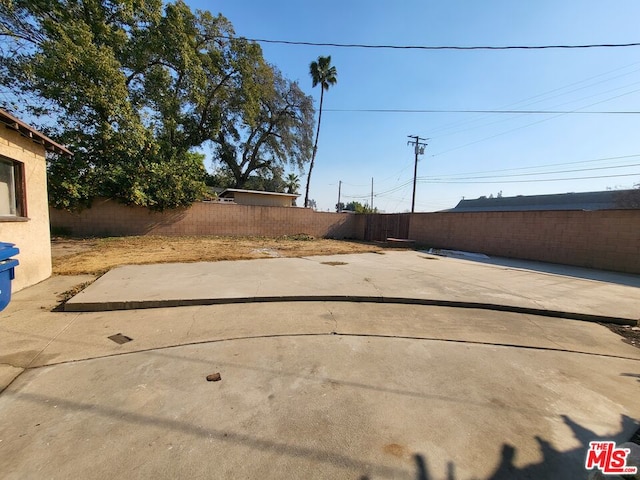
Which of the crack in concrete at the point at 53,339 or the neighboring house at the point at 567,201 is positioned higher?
the neighboring house at the point at 567,201

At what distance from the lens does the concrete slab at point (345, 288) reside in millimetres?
4712

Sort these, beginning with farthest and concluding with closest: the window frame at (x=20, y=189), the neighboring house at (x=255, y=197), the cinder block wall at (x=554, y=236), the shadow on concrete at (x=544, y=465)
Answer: the neighboring house at (x=255, y=197) < the cinder block wall at (x=554, y=236) < the window frame at (x=20, y=189) < the shadow on concrete at (x=544, y=465)

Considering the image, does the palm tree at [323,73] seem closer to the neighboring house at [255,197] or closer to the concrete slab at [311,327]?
the neighboring house at [255,197]

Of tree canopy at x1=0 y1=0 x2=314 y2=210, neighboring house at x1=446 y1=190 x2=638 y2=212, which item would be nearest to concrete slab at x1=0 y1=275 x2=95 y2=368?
tree canopy at x1=0 y1=0 x2=314 y2=210

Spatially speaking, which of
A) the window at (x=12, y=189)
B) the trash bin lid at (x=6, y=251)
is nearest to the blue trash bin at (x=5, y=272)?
the trash bin lid at (x=6, y=251)

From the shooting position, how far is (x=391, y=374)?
2.73m

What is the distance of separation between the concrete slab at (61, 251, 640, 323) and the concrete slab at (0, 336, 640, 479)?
175 cm

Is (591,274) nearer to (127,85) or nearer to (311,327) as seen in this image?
(311,327)

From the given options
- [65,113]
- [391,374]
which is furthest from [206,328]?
[65,113]

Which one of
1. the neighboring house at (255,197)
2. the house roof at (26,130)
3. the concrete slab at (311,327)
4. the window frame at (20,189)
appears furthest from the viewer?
the neighboring house at (255,197)

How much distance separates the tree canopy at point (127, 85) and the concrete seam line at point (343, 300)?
9615mm

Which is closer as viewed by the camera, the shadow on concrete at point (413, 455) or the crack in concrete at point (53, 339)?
the shadow on concrete at point (413, 455)

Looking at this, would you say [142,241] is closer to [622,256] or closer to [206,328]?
[206,328]

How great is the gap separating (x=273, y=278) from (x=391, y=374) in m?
3.97
